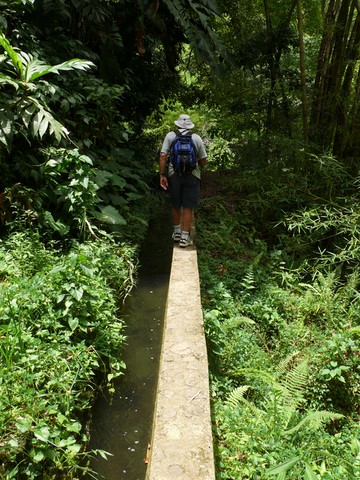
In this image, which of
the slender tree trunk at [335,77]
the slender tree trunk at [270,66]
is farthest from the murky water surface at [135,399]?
the slender tree trunk at [270,66]

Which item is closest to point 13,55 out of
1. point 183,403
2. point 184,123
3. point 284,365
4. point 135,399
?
point 184,123

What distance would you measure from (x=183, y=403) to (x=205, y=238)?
403 cm

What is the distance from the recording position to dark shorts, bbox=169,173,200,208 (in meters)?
5.60

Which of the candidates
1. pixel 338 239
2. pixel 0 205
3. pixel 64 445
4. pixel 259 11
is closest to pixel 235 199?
pixel 338 239

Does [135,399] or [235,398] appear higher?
[235,398]

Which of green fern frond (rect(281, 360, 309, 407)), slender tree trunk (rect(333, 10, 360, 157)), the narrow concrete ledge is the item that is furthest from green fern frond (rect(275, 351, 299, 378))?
slender tree trunk (rect(333, 10, 360, 157))

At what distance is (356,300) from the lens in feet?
15.8

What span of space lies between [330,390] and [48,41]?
587 cm

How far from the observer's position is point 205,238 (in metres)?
6.61

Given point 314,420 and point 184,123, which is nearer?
point 314,420

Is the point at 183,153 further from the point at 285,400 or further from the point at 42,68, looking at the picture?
the point at 285,400

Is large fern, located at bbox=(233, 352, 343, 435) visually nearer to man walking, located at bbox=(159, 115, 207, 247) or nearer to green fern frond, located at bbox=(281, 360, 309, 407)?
green fern frond, located at bbox=(281, 360, 309, 407)

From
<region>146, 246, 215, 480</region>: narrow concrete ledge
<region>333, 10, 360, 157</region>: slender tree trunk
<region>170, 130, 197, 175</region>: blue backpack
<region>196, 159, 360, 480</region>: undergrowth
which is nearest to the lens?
<region>146, 246, 215, 480</region>: narrow concrete ledge

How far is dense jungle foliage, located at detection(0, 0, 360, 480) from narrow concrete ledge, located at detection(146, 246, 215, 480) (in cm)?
33
